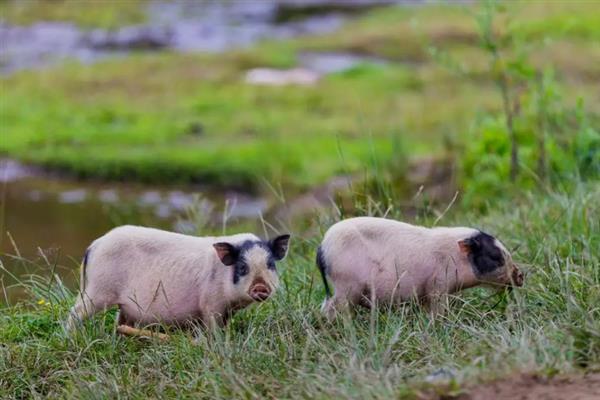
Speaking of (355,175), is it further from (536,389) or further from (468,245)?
(536,389)

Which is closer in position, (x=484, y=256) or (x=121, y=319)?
(x=484, y=256)

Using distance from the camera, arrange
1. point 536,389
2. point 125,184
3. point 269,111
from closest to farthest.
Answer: point 536,389 → point 125,184 → point 269,111

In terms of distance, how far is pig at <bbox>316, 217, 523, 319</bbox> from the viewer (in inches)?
200

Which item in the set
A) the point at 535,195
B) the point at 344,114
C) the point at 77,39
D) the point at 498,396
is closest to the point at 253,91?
the point at 344,114

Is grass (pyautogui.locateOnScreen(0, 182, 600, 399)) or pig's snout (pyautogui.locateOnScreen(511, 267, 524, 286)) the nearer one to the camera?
grass (pyautogui.locateOnScreen(0, 182, 600, 399))

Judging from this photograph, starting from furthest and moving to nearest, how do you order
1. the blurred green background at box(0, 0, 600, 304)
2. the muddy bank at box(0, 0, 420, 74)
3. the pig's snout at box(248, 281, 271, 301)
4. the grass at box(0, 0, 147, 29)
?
the grass at box(0, 0, 147, 29)
the muddy bank at box(0, 0, 420, 74)
the blurred green background at box(0, 0, 600, 304)
the pig's snout at box(248, 281, 271, 301)

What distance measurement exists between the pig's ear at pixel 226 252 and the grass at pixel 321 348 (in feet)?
1.12

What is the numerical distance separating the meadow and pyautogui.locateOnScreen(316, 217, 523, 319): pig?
4.6 inches

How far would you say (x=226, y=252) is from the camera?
16.5ft

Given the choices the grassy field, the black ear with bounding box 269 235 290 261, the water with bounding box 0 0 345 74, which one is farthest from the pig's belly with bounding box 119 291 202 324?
the water with bounding box 0 0 345 74

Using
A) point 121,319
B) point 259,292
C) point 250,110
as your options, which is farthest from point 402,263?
point 250,110

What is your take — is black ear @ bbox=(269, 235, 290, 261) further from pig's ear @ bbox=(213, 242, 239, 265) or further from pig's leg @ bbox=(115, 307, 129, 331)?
pig's leg @ bbox=(115, 307, 129, 331)

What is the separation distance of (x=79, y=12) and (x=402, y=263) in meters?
20.1

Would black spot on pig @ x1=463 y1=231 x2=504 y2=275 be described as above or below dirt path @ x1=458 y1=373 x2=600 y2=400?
above
